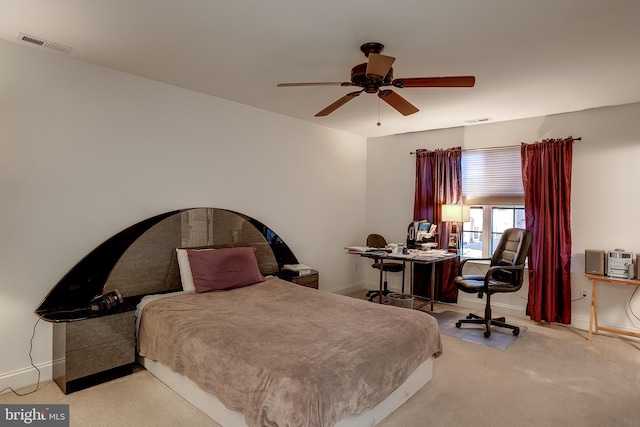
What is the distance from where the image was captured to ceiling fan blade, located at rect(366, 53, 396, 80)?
2153 mm

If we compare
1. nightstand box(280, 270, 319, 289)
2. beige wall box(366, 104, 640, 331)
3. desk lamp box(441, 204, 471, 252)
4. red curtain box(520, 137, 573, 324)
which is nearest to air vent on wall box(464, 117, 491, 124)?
beige wall box(366, 104, 640, 331)

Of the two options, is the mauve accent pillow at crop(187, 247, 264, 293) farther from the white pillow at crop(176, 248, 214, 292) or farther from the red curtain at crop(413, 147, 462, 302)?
the red curtain at crop(413, 147, 462, 302)

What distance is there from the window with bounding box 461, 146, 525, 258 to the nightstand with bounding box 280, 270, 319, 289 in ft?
7.45

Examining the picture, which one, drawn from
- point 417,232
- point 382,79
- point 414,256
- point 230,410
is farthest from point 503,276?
point 230,410

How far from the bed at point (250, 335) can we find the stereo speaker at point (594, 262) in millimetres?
2335

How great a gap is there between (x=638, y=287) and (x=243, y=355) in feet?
13.9

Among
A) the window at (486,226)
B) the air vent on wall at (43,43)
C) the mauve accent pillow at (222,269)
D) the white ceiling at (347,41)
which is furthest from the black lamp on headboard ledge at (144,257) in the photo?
the window at (486,226)

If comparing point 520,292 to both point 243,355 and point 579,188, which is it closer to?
point 579,188

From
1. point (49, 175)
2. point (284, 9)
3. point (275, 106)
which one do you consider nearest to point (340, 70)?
point (284, 9)

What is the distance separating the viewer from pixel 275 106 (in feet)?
13.7

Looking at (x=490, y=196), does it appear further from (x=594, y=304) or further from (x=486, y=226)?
(x=594, y=304)

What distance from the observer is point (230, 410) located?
2.07m

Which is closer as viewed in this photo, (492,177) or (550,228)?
(550,228)

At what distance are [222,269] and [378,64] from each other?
2305 millimetres
